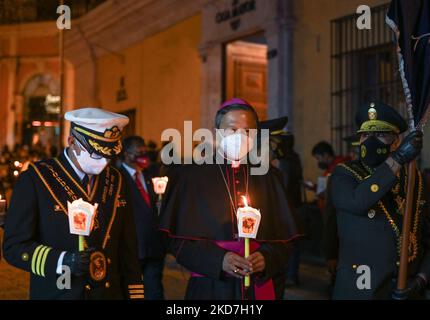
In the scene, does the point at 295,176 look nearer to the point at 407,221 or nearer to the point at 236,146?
the point at 236,146

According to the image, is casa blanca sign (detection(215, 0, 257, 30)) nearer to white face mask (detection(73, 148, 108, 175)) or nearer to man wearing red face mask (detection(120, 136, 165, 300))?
man wearing red face mask (detection(120, 136, 165, 300))

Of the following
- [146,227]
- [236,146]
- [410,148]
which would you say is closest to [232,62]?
[146,227]

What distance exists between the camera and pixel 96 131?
3.33m

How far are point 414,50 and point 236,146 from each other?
1254 mm

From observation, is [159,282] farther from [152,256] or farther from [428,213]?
[428,213]

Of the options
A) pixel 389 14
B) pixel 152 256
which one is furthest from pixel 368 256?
pixel 152 256

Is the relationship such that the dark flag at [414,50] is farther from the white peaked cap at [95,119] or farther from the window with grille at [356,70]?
the window with grille at [356,70]

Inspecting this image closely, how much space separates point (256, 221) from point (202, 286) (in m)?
0.68

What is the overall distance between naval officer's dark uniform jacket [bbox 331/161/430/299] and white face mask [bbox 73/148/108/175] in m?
1.47

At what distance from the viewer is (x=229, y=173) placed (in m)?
4.02

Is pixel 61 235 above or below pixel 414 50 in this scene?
below

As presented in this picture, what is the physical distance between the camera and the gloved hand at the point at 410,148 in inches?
127

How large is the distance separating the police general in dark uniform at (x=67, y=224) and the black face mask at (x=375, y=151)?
154 centimetres

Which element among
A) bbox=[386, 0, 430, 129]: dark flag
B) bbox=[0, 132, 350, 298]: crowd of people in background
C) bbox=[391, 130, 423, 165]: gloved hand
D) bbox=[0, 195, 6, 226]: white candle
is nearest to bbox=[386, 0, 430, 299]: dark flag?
bbox=[386, 0, 430, 129]: dark flag
